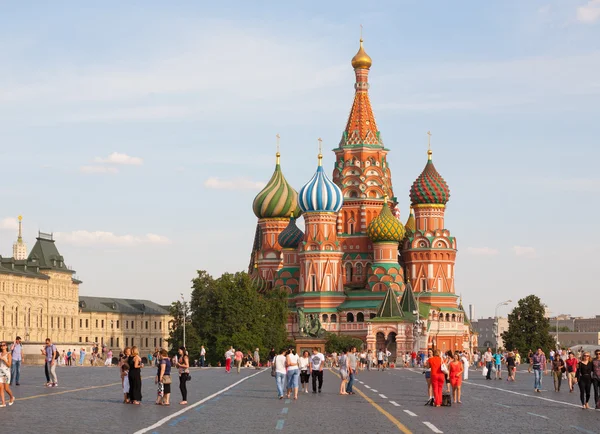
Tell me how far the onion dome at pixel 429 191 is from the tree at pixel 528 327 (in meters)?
15.5

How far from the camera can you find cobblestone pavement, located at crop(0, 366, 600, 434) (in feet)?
73.1

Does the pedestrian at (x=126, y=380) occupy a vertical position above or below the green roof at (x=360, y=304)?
below

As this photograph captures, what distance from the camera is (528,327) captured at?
119m

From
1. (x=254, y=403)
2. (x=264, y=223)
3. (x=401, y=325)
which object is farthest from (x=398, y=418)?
(x=264, y=223)

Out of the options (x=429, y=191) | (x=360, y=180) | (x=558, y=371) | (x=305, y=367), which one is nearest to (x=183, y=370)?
(x=305, y=367)

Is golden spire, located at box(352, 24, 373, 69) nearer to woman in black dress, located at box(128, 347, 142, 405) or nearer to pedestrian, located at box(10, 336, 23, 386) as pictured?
pedestrian, located at box(10, 336, 23, 386)

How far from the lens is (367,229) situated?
12756 centimetres

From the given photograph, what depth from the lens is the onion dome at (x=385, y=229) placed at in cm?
12394

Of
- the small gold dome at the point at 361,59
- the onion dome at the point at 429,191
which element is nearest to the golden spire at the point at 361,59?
the small gold dome at the point at 361,59

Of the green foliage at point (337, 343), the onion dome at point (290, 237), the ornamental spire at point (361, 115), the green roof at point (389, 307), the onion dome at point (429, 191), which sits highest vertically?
the ornamental spire at point (361, 115)

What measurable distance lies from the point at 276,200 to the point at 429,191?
19818 millimetres

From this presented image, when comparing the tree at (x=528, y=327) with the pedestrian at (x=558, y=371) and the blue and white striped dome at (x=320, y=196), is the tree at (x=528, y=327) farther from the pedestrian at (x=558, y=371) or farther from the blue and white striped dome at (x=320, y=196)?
the pedestrian at (x=558, y=371)

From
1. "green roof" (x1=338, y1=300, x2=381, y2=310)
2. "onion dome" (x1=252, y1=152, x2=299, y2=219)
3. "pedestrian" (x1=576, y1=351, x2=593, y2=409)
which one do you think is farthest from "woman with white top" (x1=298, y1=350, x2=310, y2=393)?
"onion dome" (x1=252, y1=152, x2=299, y2=219)

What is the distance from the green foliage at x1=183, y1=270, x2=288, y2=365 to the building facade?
136 ft
